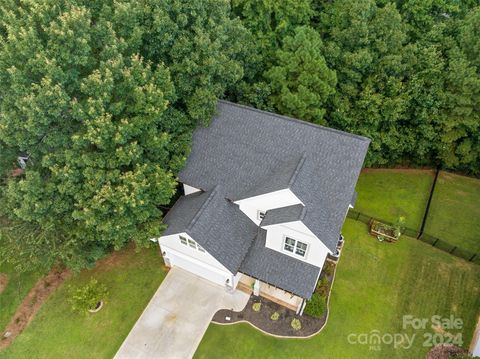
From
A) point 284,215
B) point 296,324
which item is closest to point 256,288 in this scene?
point 296,324

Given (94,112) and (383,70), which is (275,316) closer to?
(94,112)

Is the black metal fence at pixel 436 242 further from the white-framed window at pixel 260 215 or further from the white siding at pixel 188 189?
the white siding at pixel 188 189

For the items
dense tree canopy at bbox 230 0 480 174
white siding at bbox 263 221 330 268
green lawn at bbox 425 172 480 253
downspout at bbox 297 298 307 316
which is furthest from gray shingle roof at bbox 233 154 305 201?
green lawn at bbox 425 172 480 253

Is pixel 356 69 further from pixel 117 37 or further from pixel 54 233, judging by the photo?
pixel 54 233

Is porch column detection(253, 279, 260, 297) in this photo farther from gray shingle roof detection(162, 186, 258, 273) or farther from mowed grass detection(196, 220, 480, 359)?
mowed grass detection(196, 220, 480, 359)

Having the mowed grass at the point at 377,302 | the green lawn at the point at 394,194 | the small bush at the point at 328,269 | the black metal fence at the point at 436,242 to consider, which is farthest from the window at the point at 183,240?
the green lawn at the point at 394,194
